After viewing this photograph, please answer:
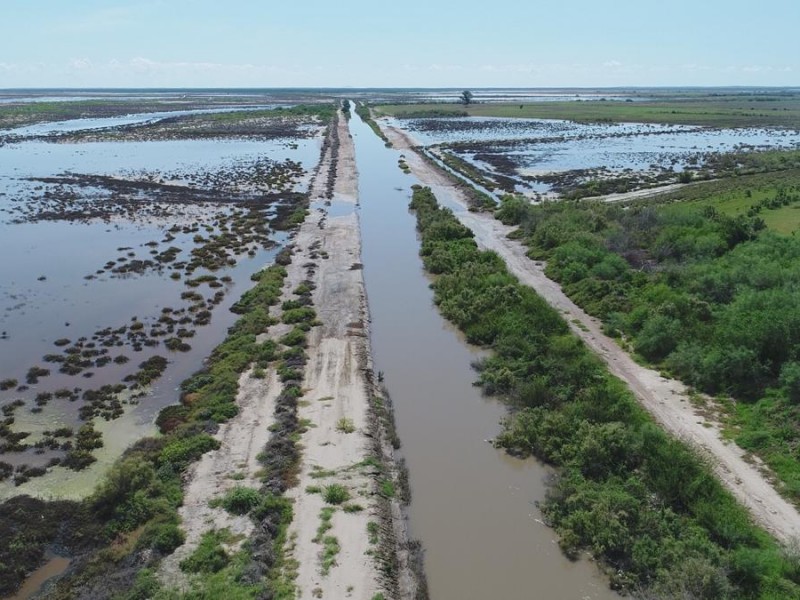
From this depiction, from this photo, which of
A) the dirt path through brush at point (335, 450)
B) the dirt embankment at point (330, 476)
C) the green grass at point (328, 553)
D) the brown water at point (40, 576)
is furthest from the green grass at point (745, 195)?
the brown water at point (40, 576)

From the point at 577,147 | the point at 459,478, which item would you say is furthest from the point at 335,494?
the point at 577,147

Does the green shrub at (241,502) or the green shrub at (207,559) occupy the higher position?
the green shrub at (241,502)

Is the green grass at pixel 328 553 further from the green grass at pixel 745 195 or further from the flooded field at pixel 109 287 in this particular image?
the green grass at pixel 745 195

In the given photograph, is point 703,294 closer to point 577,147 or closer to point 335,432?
point 335,432

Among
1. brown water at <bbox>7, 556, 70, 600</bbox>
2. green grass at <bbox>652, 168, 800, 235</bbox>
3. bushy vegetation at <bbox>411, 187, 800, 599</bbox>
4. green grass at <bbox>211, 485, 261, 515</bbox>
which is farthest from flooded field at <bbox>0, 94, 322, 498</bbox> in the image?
green grass at <bbox>652, 168, 800, 235</bbox>

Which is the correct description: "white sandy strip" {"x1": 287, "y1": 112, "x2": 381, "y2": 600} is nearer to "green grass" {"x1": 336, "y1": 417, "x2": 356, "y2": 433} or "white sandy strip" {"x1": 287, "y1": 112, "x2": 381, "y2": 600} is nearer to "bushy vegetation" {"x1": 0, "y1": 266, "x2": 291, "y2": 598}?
"green grass" {"x1": 336, "y1": 417, "x2": 356, "y2": 433}

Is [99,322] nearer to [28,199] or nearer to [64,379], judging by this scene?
[64,379]
